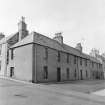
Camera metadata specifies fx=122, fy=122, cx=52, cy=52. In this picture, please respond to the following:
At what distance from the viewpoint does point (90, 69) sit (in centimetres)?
3828

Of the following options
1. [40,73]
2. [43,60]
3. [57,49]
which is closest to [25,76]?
[40,73]

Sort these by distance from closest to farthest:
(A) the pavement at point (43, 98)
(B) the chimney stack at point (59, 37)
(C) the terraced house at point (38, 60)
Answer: (A) the pavement at point (43, 98)
(C) the terraced house at point (38, 60)
(B) the chimney stack at point (59, 37)

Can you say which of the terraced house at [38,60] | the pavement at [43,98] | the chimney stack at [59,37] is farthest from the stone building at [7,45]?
the pavement at [43,98]

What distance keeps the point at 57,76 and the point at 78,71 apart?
9.55 m

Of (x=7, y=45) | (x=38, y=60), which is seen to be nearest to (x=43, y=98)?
(x=38, y=60)

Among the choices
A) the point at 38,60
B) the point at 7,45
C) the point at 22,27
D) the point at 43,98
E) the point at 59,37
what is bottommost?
the point at 43,98

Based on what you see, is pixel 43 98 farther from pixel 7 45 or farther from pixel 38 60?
pixel 7 45

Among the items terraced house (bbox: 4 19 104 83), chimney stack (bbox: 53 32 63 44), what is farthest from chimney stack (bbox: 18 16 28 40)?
chimney stack (bbox: 53 32 63 44)

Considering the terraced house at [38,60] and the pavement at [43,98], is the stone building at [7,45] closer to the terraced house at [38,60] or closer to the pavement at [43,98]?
the terraced house at [38,60]

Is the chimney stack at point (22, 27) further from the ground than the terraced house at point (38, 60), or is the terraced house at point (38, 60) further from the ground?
the chimney stack at point (22, 27)

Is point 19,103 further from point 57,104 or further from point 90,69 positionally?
point 90,69

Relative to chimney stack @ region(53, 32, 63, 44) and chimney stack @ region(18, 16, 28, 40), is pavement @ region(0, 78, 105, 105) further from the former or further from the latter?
chimney stack @ region(53, 32, 63, 44)

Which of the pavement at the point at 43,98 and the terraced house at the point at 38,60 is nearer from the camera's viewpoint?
the pavement at the point at 43,98

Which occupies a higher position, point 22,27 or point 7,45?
point 22,27
